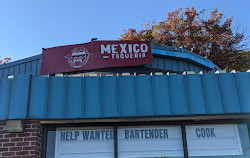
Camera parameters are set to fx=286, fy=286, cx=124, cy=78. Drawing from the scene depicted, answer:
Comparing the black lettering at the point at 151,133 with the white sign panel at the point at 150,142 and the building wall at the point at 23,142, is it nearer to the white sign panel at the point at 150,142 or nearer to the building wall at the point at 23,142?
A: the white sign panel at the point at 150,142

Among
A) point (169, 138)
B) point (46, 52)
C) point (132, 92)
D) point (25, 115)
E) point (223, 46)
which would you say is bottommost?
point (169, 138)

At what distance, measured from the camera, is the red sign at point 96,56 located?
27.8 feet

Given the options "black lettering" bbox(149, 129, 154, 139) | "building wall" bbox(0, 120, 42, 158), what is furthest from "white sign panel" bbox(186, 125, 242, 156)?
"building wall" bbox(0, 120, 42, 158)

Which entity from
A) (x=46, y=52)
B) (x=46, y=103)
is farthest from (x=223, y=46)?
(x=46, y=103)

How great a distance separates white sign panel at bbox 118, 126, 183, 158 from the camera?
493 cm

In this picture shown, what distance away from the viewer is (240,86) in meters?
4.91

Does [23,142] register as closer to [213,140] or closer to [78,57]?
[213,140]

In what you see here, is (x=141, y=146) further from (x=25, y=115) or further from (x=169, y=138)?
(x=25, y=115)

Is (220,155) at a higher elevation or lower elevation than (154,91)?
lower

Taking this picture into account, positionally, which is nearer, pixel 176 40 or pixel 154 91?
pixel 154 91

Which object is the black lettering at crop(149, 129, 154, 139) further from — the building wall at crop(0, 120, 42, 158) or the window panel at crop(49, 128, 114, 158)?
the building wall at crop(0, 120, 42, 158)

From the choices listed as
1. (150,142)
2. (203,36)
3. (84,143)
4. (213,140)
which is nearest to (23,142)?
(84,143)

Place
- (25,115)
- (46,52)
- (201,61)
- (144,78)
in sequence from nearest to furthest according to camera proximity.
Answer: (25,115)
(144,78)
(46,52)
(201,61)

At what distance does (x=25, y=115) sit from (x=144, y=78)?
82.0 inches
